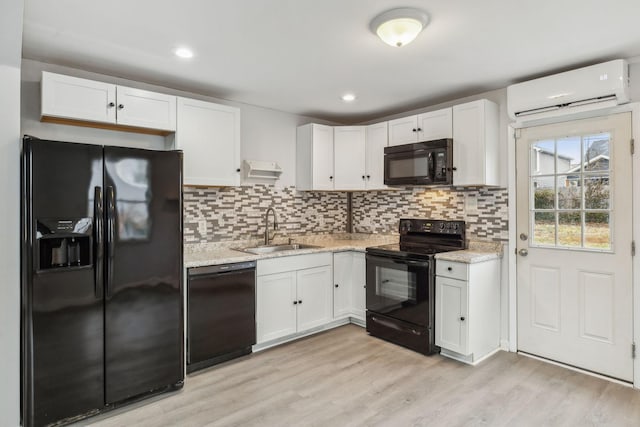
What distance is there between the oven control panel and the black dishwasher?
1751 millimetres

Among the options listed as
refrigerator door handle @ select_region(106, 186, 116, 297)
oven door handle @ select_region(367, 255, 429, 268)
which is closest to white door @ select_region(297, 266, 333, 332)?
oven door handle @ select_region(367, 255, 429, 268)

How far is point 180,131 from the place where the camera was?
3.03m

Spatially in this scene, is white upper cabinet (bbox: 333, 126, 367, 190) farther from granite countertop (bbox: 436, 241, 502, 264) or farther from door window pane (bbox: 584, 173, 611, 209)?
door window pane (bbox: 584, 173, 611, 209)

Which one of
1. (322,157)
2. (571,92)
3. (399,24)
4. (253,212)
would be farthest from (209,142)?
(571,92)

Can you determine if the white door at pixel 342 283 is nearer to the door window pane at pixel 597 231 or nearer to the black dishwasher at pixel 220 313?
the black dishwasher at pixel 220 313

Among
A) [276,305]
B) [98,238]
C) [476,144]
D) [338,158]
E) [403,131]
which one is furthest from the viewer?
[338,158]

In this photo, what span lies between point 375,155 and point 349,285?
144cm

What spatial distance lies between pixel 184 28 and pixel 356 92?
169cm

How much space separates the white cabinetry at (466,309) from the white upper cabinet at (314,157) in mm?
1577

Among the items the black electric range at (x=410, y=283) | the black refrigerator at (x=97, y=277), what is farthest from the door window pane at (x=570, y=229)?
the black refrigerator at (x=97, y=277)

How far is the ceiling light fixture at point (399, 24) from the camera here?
196 centimetres

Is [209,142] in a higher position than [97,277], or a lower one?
higher

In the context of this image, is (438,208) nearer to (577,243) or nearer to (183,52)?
(577,243)

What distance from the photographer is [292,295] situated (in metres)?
3.37
